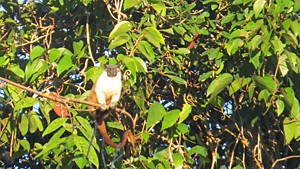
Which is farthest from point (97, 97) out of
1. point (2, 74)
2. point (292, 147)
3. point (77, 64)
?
point (292, 147)

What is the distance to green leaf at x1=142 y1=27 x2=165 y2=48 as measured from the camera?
420 cm

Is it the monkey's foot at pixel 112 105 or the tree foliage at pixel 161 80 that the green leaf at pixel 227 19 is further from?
the monkey's foot at pixel 112 105

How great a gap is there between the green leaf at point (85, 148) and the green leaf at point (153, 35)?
0.71m

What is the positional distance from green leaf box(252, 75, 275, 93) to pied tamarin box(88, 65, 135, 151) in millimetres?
770

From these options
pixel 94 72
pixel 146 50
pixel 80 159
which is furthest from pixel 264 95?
pixel 80 159

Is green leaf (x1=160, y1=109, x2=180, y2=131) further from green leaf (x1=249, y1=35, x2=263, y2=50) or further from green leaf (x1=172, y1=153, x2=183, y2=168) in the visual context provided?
green leaf (x1=249, y1=35, x2=263, y2=50)

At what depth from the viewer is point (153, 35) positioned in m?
4.23

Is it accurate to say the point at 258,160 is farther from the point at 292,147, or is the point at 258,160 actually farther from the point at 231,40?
the point at 231,40

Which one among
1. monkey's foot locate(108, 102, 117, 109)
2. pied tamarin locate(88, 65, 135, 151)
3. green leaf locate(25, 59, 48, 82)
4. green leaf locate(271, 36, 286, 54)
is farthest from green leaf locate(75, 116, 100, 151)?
green leaf locate(271, 36, 286, 54)

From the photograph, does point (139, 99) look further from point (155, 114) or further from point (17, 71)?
point (17, 71)

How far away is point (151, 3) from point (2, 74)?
100 centimetres

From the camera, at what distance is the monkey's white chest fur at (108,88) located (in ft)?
14.8

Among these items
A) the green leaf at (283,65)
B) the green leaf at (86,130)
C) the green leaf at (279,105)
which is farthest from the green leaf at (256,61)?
the green leaf at (86,130)

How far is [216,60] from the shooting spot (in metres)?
4.47
